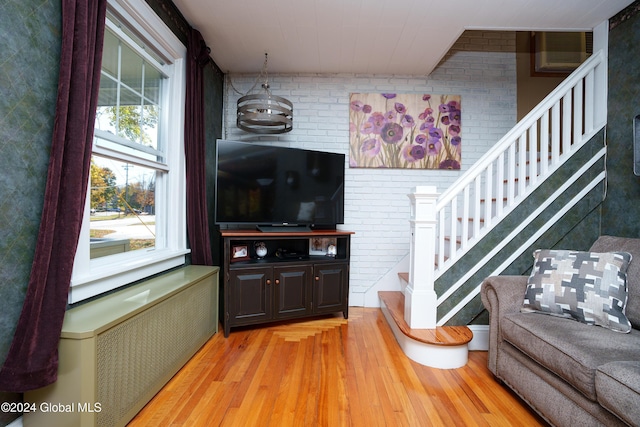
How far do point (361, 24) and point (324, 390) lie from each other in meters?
2.74

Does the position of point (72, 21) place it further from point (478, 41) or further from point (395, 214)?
A: point (478, 41)

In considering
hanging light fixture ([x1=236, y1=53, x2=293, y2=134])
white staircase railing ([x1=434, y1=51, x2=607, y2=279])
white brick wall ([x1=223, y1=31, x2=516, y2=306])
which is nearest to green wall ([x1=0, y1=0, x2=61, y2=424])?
hanging light fixture ([x1=236, y1=53, x2=293, y2=134])

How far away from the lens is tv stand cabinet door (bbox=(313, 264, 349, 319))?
9.34ft

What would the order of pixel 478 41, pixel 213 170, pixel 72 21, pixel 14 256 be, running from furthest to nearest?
pixel 478 41 < pixel 213 170 < pixel 72 21 < pixel 14 256

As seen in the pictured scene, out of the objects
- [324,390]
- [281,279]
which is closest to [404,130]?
[281,279]

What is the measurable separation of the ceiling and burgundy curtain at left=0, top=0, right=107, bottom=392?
49.2 inches

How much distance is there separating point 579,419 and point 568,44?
13.5ft

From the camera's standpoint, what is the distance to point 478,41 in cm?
340

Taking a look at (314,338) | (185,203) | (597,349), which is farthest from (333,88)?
(597,349)

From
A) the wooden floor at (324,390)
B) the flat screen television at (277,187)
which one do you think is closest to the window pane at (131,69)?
the flat screen television at (277,187)

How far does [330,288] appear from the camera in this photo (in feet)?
9.52

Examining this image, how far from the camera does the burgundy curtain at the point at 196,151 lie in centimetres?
249

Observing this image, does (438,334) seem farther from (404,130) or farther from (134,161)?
(134,161)

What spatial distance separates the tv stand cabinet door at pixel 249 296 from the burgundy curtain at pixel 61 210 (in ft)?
4.47
